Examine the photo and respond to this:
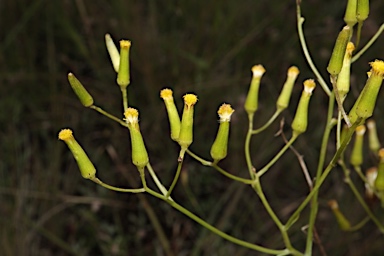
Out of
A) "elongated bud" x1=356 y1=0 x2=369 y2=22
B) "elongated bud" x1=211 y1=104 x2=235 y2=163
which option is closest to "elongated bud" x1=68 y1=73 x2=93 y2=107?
"elongated bud" x1=211 y1=104 x2=235 y2=163

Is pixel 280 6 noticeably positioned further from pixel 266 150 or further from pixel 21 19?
pixel 21 19

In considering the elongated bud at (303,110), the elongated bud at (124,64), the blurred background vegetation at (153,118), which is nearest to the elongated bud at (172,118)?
the elongated bud at (124,64)

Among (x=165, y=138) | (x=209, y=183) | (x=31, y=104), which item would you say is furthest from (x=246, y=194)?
(x=31, y=104)

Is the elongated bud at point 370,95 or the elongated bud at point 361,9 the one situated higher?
the elongated bud at point 361,9

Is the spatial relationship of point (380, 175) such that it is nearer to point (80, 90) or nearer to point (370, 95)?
point (370, 95)

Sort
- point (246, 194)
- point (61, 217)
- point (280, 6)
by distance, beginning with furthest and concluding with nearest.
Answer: point (280, 6)
point (246, 194)
point (61, 217)

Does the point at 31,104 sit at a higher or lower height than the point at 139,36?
lower

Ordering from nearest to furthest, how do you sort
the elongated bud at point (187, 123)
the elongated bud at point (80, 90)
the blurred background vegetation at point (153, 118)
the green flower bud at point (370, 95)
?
the green flower bud at point (370, 95)
the elongated bud at point (187, 123)
the elongated bud at point (80, 90)
the blurred background vegetation at point (153, 118)

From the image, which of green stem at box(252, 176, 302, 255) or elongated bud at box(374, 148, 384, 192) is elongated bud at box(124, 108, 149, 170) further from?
elongated bud at box(374, 148, 384, 192)

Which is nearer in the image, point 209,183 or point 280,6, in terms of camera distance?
point 209,183

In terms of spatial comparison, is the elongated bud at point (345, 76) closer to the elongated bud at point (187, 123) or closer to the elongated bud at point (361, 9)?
the elongated bud at point (361, 9)
